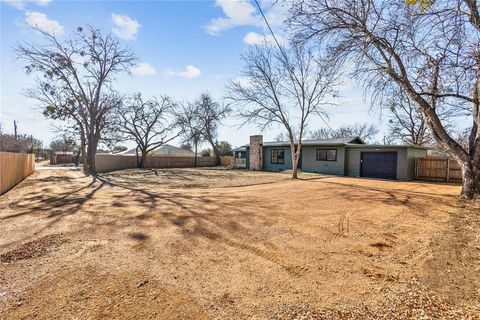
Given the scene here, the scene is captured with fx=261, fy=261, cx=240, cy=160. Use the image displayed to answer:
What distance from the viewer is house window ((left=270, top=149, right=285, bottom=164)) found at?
71.9ft

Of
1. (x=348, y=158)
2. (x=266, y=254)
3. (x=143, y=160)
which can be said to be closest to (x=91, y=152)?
(x=143, y=160)

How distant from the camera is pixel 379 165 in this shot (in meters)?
16.2

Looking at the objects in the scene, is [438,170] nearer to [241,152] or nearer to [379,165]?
[379,165]

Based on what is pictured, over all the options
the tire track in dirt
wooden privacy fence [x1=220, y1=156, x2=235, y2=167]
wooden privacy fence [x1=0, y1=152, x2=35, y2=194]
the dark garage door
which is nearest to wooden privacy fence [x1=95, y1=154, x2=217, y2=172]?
wooden privacy fence [x1=220, y1=156, x2=235, y2=167]

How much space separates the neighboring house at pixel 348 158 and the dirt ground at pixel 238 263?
9589mm

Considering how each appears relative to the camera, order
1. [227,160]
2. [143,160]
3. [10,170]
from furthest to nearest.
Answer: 1. [227,160]
2. [143,160]
3. [10,170]

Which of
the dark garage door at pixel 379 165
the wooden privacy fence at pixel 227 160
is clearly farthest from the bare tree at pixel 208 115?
the dark garage door at pixel 379 165

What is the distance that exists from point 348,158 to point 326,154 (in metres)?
1.59

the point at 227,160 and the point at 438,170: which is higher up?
the point at 227,160

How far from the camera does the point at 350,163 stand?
17.6m

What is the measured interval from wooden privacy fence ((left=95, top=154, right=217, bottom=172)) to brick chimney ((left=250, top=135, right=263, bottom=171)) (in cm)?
1047

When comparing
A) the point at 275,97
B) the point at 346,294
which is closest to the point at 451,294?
the point at 346,294

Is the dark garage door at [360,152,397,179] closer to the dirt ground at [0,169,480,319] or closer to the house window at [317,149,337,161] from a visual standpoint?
the house window at [317,149,337,161]

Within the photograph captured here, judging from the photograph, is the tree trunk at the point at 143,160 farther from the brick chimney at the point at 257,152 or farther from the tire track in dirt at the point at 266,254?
the tire track in dirt at the point at 266,254
